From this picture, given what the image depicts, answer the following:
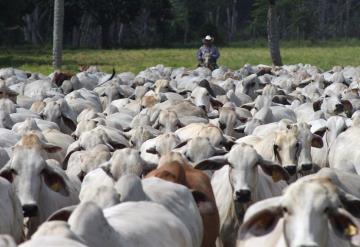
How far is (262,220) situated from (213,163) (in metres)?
3.02

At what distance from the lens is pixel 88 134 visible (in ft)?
37.0

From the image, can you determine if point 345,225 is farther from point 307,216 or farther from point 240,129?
point 240,129

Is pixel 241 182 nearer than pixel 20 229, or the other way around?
pixel 20 229

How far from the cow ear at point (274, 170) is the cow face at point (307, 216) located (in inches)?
111

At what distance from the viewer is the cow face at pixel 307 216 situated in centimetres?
556

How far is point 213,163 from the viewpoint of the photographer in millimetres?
8953

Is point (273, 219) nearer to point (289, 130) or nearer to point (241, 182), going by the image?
point (241, 182)

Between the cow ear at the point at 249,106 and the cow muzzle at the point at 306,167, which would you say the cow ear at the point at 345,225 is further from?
the cow ear at the point at 249,106

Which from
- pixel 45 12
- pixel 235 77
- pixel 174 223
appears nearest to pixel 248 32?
pixel 45 12

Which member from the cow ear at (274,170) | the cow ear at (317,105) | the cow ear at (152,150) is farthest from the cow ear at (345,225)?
the cow ear at (317,105)

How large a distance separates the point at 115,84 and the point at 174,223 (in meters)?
14.0

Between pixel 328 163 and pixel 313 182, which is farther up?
pixel 313 182

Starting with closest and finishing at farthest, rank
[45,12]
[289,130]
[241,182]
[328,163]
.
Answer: [241,182] → [289,130] → [328,163] → [45,12]

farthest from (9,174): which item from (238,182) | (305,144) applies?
(305,144)
